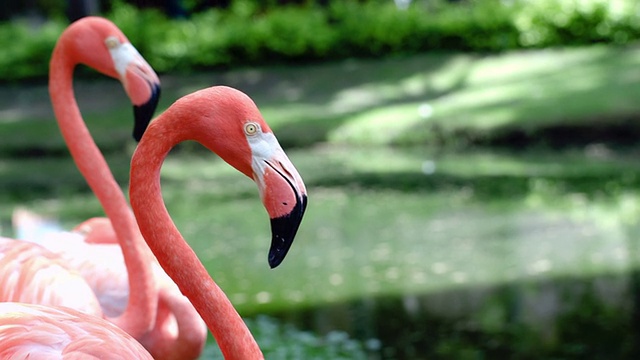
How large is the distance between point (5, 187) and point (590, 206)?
663cm

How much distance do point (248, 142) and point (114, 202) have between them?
1535mm

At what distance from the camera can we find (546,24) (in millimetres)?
16531

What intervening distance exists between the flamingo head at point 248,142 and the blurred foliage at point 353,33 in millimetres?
14200

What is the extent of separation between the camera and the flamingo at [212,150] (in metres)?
2.55

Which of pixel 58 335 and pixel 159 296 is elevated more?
pixel 58 335

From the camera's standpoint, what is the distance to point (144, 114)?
361cm

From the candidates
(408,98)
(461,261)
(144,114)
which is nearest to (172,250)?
(144,114)

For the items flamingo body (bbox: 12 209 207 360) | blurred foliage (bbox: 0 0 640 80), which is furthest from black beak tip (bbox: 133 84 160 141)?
blurred foliage (bbox: 0 0 640 80)

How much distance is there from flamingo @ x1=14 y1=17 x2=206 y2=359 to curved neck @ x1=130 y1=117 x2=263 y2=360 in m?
0.96

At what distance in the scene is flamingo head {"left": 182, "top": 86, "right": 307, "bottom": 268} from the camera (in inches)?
95.4

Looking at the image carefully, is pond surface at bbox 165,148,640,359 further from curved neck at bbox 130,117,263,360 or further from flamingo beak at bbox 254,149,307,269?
flamingo beak at bbox 254,149,307,269

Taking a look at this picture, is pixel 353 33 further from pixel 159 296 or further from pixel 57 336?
pixel 57 336

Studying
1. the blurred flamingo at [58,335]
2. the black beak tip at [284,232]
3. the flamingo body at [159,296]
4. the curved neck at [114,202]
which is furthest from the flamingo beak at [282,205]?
the flamingo body at [159,296]

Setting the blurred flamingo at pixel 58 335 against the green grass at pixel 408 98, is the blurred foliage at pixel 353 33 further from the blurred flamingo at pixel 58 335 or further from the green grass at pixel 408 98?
the blurred flamingo at pixel 58 335
